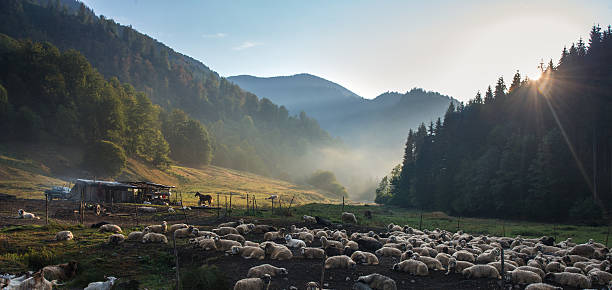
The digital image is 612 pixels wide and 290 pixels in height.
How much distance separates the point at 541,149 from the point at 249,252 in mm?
46668

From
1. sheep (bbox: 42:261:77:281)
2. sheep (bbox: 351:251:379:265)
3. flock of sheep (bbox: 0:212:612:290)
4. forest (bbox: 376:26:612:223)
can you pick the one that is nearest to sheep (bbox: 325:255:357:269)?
flock of sheep (bbox: 0:212:612:290)

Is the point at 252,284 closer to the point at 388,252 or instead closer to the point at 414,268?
the point at 414,268

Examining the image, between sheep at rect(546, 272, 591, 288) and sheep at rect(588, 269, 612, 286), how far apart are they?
1.82 ft

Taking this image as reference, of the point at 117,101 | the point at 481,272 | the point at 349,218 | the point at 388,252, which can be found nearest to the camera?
the point at 481,272

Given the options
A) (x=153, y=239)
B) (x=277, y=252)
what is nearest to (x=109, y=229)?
(x=153, y=239)

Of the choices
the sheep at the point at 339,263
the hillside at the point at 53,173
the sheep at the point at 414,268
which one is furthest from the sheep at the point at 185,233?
the hillside at the point at 53,173

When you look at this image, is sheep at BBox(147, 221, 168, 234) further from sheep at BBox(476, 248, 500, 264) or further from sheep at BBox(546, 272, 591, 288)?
sheep at BBox(546, 272, 591, 288)

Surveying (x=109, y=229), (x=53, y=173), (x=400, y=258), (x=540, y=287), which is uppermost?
(x=53, y=173)

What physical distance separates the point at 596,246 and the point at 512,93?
2135 inches

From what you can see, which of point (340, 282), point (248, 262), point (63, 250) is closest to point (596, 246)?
point (340, 282)

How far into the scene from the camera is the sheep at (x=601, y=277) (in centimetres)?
1088

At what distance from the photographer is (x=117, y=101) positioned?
234ft

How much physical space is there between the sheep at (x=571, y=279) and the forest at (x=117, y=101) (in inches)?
2789

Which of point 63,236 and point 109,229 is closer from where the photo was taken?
point 63,236
